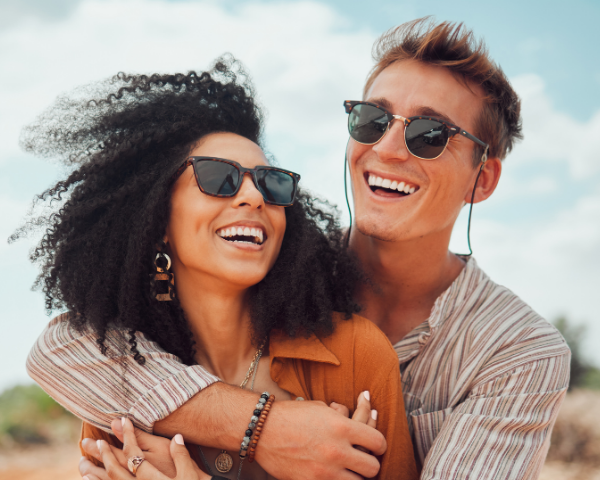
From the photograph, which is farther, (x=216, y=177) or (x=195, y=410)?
(x=216, y=177)

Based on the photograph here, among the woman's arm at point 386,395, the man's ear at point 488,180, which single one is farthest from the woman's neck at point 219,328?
the man's ear at point 488,180

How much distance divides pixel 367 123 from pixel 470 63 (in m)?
0.86

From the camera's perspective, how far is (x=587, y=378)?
36.7ft

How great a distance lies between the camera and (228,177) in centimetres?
280

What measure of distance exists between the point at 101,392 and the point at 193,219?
974 mm

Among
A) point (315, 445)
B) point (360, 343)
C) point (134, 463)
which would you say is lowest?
point (134, 463)

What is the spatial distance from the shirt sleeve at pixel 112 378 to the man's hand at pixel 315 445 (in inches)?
16.7

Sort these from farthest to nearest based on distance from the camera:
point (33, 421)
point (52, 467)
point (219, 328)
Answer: point (33, 421) < point (52, 467) < point (219, 328)

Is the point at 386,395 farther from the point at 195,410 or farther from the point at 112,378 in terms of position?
the point at 112,378

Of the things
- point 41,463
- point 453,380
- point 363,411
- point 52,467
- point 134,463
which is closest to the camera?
point 134,463

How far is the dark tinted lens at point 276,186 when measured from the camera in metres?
2.89

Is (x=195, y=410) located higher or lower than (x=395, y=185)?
lower

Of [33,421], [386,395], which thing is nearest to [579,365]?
[386,395]

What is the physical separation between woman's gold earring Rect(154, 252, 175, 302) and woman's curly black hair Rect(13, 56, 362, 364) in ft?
0.14
